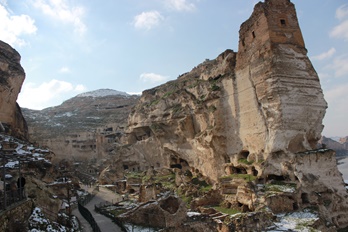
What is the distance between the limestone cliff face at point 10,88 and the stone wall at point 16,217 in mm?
17447

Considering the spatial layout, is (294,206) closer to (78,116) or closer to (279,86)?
(279,86)

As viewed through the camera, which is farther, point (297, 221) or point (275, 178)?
point (275, 178)

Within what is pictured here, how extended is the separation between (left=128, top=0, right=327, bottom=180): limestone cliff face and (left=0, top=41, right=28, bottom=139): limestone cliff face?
737 inches

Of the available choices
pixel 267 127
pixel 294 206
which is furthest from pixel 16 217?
pixel 267 127

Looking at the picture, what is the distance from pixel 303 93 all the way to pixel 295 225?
11.3 meters

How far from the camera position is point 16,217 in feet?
33.5

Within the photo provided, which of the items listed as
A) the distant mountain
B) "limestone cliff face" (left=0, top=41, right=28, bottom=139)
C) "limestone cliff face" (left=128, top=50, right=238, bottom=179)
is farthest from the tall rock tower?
the distant mountain

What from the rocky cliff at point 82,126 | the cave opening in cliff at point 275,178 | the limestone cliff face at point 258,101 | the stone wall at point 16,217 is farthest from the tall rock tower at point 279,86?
the rocky cliff at point 82,126

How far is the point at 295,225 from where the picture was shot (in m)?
16.0

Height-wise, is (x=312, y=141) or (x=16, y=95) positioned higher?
(x=16, y=95)

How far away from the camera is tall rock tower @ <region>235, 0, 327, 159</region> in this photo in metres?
22.7

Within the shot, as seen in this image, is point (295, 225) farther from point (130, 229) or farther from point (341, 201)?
point (130, 229)

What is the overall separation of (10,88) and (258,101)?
23.4 metres

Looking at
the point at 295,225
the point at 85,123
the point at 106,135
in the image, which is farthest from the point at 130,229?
the point at 85,123
